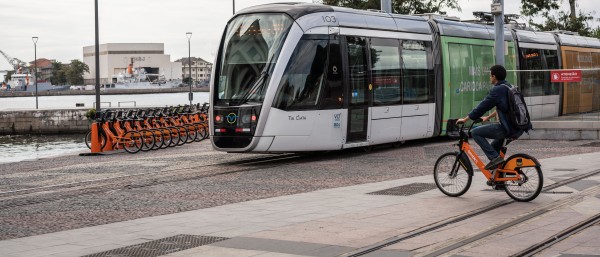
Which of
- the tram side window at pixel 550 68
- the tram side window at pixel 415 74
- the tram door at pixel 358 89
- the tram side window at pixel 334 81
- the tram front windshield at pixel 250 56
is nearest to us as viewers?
the tram front windshield at pixel 250 56

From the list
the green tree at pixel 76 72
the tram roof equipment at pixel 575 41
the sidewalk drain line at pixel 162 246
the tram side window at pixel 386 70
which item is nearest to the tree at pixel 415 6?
the tram roof equipment at pixel 575 41

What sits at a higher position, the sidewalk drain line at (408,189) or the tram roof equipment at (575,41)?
the tram roof equipment at (575,41)

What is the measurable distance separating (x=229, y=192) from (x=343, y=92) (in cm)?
644

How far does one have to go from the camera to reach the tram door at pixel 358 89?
20188mm

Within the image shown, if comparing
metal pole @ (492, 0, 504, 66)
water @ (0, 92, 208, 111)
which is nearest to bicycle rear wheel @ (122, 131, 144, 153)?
metal pole @ (492, 0, 504, 66)

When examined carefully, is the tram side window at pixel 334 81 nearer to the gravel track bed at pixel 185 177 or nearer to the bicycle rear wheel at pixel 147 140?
the gravel track bed at pixel 185 177

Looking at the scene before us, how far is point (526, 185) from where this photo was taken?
11.8 meters

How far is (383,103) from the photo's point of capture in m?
21.4

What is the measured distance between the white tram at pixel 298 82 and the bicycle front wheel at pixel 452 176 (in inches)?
248

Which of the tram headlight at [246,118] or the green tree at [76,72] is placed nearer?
the tram headlight at [246,118]

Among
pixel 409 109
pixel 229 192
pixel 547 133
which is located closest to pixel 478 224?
pixel 229 192

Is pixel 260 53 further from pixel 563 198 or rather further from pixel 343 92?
pixel 563 198

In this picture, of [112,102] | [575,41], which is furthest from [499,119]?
[112,102]

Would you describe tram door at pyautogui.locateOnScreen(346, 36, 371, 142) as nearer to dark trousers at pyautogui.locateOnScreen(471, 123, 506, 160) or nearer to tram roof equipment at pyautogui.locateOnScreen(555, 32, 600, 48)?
dark trousers at pyautogui.locateOnScreen(471, 123, 506, 160)
